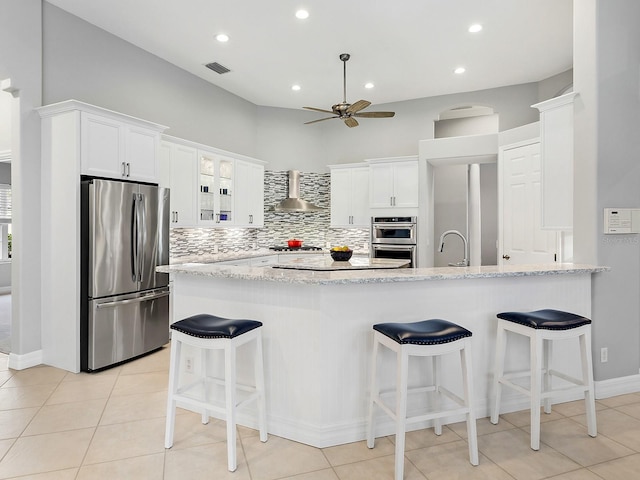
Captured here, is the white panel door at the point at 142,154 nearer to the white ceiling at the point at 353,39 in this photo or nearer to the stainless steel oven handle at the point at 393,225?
the white ceiling at the point at 353,39

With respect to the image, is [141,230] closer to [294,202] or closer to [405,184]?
[294,202]

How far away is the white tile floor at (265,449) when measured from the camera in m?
2.08

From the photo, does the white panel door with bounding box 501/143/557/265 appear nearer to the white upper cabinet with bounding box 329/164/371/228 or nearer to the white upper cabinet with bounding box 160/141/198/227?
the white upper cabinet with bounding box 329/164/371/228

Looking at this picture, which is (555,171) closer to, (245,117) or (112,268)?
(112,268)

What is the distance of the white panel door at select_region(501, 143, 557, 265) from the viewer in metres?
4.46

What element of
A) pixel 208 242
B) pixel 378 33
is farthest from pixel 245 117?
pixel 378 33

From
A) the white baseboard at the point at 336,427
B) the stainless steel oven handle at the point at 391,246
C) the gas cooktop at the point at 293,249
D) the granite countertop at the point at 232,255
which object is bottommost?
the white baseboard at the point at 336,427

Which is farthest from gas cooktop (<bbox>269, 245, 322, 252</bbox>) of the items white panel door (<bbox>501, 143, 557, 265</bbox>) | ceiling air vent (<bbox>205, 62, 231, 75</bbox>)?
white panel door (<bbox>501, 143, 557, 265</bbox>)

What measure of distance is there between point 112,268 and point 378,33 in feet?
12.3

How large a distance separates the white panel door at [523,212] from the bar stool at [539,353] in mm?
2032

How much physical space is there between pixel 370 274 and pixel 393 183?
162 inches

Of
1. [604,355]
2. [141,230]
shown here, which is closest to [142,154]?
[141,230]

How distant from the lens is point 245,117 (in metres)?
6.67

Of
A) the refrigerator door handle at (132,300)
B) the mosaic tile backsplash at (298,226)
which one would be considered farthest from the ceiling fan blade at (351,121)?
the refrigerator door handle at (132,300)
